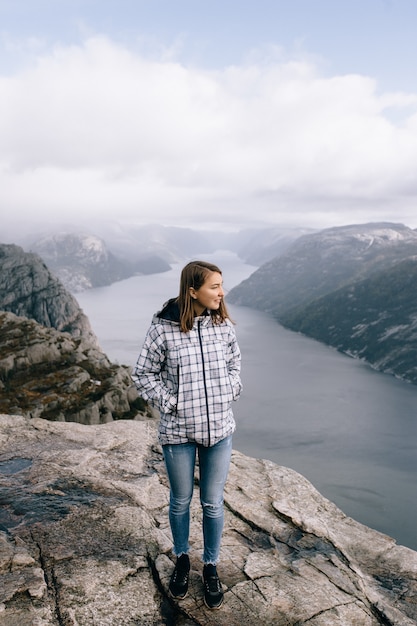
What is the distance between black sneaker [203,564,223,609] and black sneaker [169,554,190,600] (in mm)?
308

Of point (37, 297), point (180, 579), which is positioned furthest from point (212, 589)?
point (37, 297)

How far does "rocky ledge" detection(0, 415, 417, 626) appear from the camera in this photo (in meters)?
6.35

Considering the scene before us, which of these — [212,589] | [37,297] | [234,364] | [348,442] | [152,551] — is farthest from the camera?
[37,297]

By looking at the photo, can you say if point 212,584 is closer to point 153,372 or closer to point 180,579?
point 180,579

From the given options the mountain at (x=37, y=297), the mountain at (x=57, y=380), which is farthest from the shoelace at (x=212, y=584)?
the mountain at (x=37, y=297)

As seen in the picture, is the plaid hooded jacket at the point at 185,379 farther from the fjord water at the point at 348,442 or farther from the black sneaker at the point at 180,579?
the fjord water at the point at 348,442

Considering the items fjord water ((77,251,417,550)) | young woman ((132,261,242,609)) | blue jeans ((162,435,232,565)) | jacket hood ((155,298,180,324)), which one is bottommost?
fjord water ((77,251,417,550))

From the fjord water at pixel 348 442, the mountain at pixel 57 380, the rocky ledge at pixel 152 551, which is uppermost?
the rocky ledge at pixel 152 551

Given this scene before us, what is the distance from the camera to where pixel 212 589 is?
6402 mm

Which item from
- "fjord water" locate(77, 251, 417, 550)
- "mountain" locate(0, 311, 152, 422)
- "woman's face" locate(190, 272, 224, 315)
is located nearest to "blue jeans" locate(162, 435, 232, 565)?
"woman's face" locate(190, 272, 224, 315)

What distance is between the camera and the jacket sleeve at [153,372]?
6043 mm

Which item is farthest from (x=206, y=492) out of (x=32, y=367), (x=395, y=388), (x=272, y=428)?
(x=395, y=388)

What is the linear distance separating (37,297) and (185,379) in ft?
536

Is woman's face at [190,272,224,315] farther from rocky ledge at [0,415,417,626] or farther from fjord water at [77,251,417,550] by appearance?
fjord water at [77,251,417,550]
